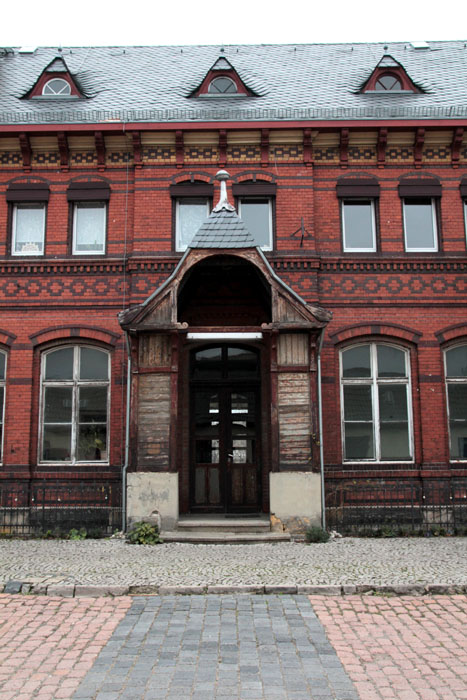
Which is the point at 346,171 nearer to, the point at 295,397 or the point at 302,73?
the point at 302,73

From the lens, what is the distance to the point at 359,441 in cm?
1208

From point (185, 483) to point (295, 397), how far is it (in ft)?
→ 10.1

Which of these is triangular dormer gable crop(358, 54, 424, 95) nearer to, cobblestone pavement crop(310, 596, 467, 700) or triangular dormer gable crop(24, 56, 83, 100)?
triangular dormer gable crop(24, 56, 83, 100)

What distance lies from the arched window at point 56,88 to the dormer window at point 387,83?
7597mm

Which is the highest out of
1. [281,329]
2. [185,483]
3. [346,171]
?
[346,171]

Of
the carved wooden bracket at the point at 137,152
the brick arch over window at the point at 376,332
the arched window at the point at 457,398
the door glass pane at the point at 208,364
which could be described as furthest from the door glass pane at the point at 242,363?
the carved wooden bracket at the point at 137,152

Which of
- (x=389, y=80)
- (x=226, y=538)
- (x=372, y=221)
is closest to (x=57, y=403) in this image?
(x=226, y=538)

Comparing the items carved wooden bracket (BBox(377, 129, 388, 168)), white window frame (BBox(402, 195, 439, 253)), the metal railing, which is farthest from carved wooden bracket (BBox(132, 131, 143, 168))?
the metal railing

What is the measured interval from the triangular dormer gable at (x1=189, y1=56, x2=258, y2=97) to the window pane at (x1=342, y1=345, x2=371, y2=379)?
267 inches

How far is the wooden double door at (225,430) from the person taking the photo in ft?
38.7

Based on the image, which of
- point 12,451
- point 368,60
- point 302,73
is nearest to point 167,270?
point 12,451

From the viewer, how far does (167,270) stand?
40.1ft

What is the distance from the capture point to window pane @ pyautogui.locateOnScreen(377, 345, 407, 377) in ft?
40.1

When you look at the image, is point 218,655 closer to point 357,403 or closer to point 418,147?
point 357,403
